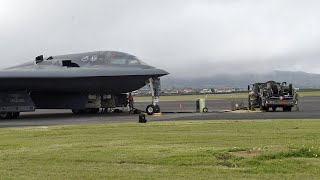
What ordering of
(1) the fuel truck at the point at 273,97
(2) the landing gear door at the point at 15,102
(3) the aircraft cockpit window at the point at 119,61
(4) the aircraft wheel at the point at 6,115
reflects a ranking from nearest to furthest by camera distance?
1. (2) the landing gear door at the point at 15,102
2. (4) the aircraft wheel at the point at 6,115
3. (3) the aircraft cockpit window at the point at 119,61
4. (1) the fuel truck at the point at 273,97

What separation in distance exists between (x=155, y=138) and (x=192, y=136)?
1.27m

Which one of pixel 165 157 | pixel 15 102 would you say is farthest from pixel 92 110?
pixel 165 157

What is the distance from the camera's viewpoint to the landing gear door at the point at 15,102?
32.0m

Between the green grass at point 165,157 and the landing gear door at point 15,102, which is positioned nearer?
the green grass at point 165,157

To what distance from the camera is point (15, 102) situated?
32.2 meters

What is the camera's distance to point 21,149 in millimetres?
12469

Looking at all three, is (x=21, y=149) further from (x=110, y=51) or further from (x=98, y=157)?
(x=110, y=51)

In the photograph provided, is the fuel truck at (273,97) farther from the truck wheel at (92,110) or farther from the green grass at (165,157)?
the green grass at (165,157)

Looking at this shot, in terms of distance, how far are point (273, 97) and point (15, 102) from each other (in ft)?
62.9

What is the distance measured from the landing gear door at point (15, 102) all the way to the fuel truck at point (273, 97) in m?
17.6

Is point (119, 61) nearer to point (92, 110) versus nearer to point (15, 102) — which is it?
point (92, 110)

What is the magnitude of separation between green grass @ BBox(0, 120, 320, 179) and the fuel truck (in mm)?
20849

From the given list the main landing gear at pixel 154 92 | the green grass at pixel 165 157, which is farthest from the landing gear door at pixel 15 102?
A: the green grass at pixel 165 157

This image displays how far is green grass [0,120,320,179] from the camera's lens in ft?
28.3
